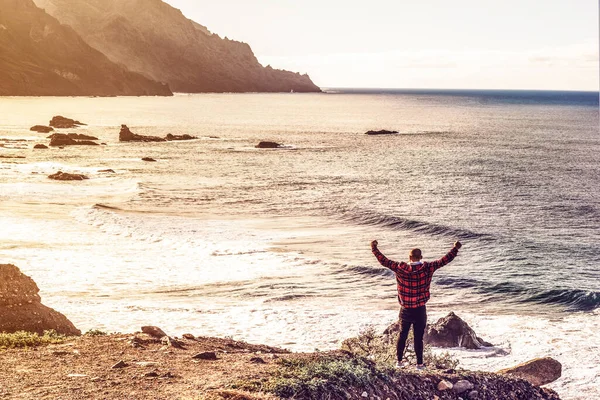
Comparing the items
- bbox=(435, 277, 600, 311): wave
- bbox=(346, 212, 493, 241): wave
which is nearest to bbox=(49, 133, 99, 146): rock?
bbox=(346, 212, 493, 241): wave

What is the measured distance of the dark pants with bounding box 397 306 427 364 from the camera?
1141 cm

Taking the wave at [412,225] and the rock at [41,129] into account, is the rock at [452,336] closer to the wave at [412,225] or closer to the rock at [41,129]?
the wave at [412,225]

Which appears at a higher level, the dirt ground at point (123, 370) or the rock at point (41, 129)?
the rock at point (41, 129)

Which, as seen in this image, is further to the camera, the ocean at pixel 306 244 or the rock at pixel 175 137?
the rock at pixel 175 137

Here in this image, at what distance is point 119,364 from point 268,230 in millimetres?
21470

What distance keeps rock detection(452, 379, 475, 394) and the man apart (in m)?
1.03

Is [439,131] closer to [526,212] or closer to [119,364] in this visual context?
[526,212]

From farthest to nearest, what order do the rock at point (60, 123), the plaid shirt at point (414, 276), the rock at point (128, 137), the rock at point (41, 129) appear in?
the rock at point (60, 123), the rock at point (41, 129), the rock at point (128, 137), the plaid shirt at point (414, 276)

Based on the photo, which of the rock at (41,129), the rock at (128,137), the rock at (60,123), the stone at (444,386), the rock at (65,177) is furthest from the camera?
the rock at (60,123)

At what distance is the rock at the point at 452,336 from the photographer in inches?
643

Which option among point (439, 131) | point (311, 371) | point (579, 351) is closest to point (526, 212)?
point (579, 351)

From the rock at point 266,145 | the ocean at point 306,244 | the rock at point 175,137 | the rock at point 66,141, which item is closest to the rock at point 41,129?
the rock at point 66,141

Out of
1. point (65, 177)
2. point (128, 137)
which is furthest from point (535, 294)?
point (128, 137)

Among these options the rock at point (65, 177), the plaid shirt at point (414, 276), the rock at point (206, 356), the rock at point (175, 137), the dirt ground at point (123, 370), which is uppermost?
the rock at point (175, 137)
